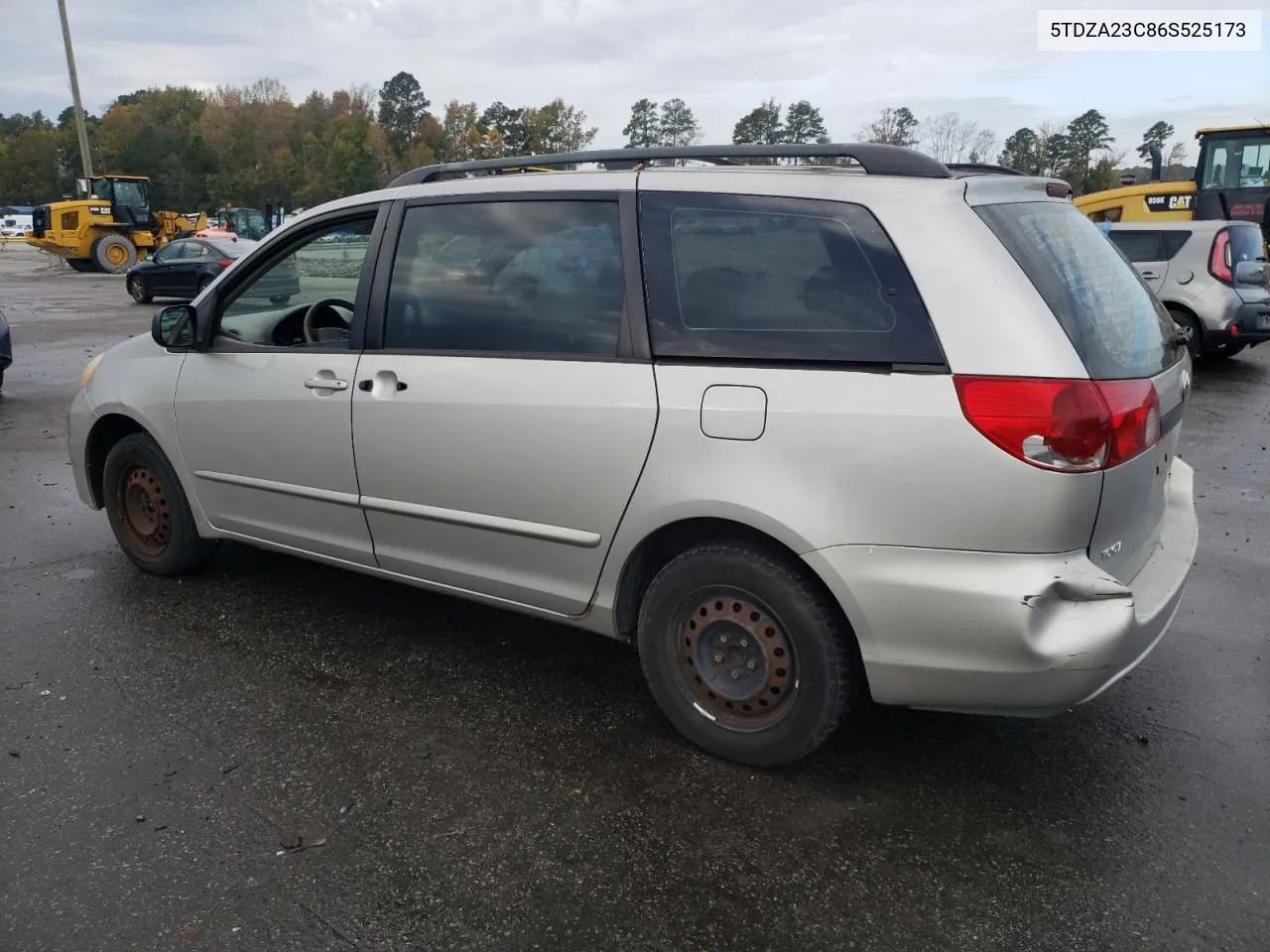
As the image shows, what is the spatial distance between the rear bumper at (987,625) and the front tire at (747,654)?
0.11 m

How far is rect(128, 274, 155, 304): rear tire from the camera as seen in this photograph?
21.3 meters

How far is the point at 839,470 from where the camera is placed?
2725 mm

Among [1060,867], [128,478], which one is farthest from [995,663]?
[128,478]

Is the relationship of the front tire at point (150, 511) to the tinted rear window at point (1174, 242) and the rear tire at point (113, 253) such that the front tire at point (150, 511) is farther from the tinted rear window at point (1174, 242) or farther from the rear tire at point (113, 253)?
the rear tire at point (113, 253)

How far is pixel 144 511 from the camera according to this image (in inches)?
187

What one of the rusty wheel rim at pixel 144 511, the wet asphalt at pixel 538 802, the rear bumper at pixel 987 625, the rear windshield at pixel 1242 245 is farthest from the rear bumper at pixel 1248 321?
the rusty wheel rim at pixel 144 511

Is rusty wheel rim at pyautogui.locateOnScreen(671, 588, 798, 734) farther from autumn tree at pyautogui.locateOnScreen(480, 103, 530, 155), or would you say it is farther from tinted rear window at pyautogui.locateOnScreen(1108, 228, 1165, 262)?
Answer: autumn tree at pyautogui.locateOnScreen(480, 103, 530, 155)

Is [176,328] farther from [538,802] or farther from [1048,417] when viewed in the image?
[1048,417]

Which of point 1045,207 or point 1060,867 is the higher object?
point 1045,207

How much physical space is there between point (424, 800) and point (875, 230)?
210 centimetres

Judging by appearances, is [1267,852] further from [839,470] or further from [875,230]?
[875,230]

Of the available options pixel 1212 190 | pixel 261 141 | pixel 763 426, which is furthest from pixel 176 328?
pixel 261 141

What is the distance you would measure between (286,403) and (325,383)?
0.25 metres

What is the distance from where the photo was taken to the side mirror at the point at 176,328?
4258 millimetres
